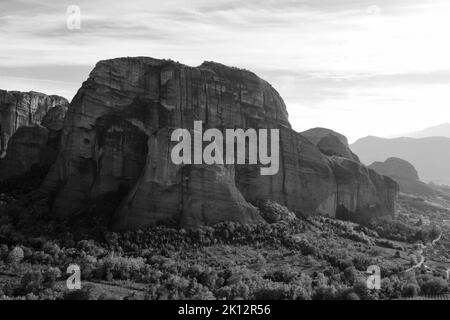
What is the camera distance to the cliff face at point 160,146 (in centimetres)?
8012

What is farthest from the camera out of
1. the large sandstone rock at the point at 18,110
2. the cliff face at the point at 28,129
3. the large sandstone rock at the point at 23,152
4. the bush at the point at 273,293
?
the large sandstone rock at the point at 18,110

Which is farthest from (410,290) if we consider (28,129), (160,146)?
(28,129)

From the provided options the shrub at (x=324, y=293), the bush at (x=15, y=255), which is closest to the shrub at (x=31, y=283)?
the bush at (x=15, y=255)

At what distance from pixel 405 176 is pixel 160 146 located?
11989 centimetres

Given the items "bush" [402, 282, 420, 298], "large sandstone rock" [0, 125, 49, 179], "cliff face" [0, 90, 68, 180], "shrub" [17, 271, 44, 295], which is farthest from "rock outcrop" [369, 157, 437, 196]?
"shrub" [17, 271, 44, 295]

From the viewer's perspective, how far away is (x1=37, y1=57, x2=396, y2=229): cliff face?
80.1 meters

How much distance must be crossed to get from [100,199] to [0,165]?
23.7 meters

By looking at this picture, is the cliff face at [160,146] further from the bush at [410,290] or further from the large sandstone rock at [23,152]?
the bush at [410,290]

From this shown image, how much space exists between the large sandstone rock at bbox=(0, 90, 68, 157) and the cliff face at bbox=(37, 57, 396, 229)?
2531 centimetres

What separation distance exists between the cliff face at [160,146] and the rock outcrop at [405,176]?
8957 cm

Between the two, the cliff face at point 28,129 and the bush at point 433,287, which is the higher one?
the cliff face at point 28,129

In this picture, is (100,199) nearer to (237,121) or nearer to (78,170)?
(78,170)

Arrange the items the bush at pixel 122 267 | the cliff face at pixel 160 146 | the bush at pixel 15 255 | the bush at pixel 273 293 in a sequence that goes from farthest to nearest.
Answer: the cliff face at pixel 160 146 → the bush at pixel 15 255 → the bush at pixel 122 267 → the bush at pixel 273 293

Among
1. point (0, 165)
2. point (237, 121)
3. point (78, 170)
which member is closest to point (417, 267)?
point (237, 121)
